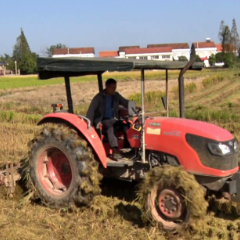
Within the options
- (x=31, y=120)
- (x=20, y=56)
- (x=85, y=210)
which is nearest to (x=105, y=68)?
(x=85, y=210)

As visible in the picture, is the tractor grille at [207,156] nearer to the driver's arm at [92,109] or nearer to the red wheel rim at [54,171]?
the driver's arm at [92,109]

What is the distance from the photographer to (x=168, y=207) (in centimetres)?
413

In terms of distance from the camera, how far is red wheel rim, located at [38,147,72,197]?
517cm

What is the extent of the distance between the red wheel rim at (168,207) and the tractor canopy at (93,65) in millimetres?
1350

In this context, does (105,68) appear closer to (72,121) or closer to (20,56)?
(72,121)

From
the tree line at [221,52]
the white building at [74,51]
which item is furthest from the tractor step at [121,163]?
the white building at [74,51]

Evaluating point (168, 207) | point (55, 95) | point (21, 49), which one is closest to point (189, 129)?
point (168, 207)

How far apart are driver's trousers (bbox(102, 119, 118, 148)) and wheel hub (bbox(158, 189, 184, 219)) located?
3.32ft

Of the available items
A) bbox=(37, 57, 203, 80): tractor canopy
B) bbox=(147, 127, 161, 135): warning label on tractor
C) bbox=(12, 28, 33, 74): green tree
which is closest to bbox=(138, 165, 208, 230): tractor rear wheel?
bbox=(147, 127, 161, 135): warning label on tractor

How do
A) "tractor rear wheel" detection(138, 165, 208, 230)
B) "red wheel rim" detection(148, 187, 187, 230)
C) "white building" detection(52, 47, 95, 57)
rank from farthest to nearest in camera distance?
"white building" detection(52, 47, 95, 57), "red wheel rim" detection(148, 187, 187, 230), "tractor rear wheel" detection(138, 165, 208, 230)

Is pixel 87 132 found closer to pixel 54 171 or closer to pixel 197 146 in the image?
pixel 54 171

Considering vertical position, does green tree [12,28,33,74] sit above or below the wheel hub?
above

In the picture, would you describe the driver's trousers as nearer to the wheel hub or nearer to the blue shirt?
the blue shirt

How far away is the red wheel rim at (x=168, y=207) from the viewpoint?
4.06m
